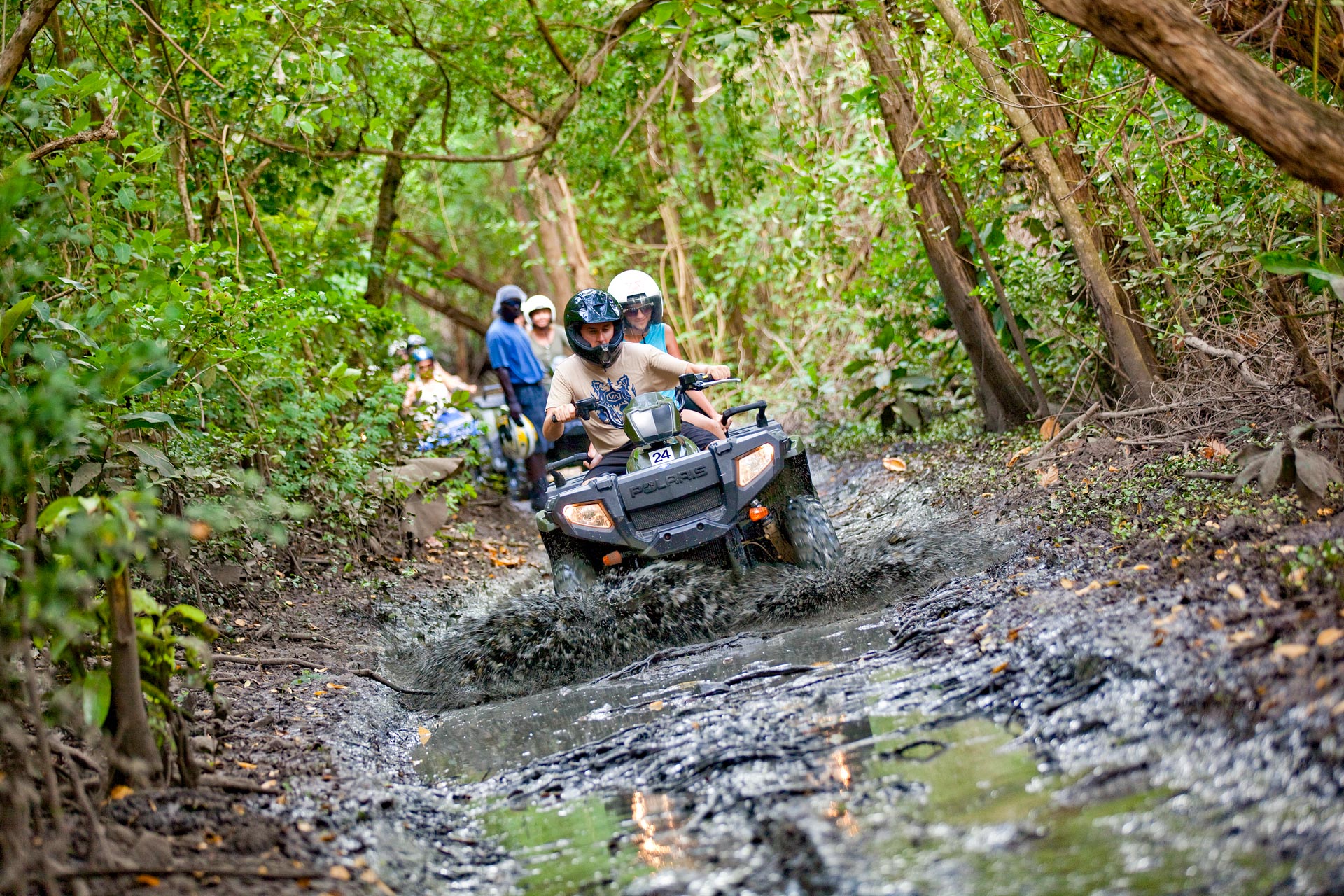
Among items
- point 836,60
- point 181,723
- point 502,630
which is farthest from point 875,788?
point 836,60

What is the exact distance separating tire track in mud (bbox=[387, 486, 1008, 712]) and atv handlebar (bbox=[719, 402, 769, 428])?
37.0 inches

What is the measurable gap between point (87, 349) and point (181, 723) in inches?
90.8

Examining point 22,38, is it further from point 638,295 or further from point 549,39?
point 549,39

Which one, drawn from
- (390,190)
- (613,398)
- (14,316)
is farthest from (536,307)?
(14,316)

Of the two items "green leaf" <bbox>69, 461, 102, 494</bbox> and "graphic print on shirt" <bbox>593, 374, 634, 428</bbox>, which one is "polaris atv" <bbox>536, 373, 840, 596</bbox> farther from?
"green leaf" <bbox>69, 461, 102, 494</bbox>

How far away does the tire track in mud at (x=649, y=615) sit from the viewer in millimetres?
6301

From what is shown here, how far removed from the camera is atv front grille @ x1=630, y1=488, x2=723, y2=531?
22.4 feet

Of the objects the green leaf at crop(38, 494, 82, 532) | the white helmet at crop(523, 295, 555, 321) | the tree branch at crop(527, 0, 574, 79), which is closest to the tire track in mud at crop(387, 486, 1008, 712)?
the green leaf at crop(38, 494, 82, 532)

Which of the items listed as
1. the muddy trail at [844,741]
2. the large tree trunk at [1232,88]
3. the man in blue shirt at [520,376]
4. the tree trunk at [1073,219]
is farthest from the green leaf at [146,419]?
the man in blue shirt at [520,376]

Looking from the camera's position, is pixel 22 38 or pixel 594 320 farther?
pixel 594 320

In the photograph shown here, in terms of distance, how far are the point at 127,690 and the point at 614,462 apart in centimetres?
398

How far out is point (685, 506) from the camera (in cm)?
687

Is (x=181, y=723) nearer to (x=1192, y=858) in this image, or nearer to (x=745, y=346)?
Answer: (x=1192, y=858)

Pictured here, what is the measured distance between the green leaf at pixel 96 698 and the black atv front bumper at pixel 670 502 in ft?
10.7
